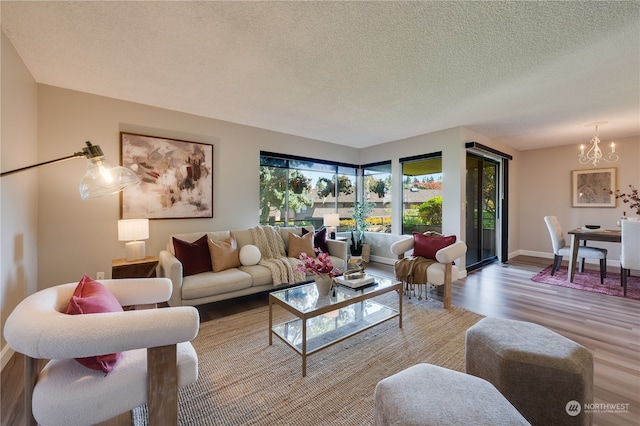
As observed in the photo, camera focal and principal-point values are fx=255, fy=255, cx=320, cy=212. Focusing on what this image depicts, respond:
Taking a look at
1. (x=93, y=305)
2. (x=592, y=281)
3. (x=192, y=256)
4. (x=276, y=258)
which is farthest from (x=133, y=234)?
(x=592, y=281)

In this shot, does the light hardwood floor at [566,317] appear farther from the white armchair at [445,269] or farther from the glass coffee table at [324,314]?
the glass coffee table at [324,314]

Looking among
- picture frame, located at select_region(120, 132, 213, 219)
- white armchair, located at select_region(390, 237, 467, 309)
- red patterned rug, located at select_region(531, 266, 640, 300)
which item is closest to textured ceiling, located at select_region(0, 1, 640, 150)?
picture frame, located at select_region(120, 132, 213, 219)

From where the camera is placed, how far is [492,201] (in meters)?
5.47

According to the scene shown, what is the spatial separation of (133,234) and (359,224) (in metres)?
3.98

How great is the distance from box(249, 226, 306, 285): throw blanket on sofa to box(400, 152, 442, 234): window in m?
2.67

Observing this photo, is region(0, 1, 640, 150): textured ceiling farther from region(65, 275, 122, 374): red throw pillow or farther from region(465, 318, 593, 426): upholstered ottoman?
region(465, 318, 593, 426): upholstered ottoman

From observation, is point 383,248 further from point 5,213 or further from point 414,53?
point 5,213

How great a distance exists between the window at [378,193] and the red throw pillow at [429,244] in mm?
1854

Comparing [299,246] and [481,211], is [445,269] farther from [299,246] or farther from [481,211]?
[481,211]

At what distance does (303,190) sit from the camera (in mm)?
5000

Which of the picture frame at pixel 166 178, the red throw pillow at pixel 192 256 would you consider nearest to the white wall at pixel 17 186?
the picture frame at pixel 166 178

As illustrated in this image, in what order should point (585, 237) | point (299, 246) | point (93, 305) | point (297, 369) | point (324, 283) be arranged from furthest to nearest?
point (585, 237) → point (299, 246) → point (324, 283) → point (297, 369) → point (93, 305)

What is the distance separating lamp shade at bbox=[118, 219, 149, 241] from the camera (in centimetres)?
284

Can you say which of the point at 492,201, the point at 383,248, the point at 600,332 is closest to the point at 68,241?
the point at 383,248
